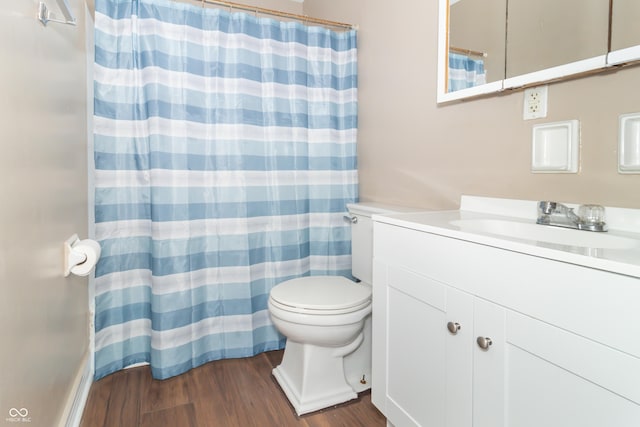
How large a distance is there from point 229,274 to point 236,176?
51cm

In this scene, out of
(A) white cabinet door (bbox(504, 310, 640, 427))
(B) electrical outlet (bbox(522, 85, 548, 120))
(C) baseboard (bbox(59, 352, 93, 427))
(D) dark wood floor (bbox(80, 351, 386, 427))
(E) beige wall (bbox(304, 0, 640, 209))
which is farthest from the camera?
(D) dark wood floor (bbox(80, 351, 386, 427))

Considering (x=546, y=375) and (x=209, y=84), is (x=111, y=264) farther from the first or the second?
(x=546, y=375)

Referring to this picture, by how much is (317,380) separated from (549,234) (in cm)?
107

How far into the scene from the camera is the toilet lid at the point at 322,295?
1.49 meters

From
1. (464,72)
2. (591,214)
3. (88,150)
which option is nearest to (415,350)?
(591,214)

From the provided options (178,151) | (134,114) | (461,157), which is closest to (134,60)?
(134,114)

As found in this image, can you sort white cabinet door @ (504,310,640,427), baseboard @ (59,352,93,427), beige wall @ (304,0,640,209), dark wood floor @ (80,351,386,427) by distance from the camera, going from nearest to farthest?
white cabinet door @ (504,310,640,427)
beige wall @ (304,0,640,209)
baseboard @ (59,352,93,427)
dark wood floor @ (80,351,386,427)

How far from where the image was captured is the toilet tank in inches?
69.7

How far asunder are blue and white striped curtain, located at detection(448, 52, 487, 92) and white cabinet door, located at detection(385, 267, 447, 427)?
30.2 inches

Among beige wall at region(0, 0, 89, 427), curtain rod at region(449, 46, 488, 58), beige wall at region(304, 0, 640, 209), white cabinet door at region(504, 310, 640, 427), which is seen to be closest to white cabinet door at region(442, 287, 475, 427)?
white cabinet door at region(504, 310, 640, 427)

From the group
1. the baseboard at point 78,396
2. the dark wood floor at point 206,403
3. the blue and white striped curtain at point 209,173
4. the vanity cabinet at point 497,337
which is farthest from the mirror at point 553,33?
the baseboard at point 78,396

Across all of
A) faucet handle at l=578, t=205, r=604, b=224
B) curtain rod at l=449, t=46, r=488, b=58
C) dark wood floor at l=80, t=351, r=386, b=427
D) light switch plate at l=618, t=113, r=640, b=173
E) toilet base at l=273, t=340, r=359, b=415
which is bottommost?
dark wood floor at l=80, t=351, r=386, b=427

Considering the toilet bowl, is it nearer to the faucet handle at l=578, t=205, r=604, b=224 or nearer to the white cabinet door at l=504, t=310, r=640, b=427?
the white cabinet door at l=504, t=310, r=640, b=427

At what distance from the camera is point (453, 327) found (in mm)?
1023
